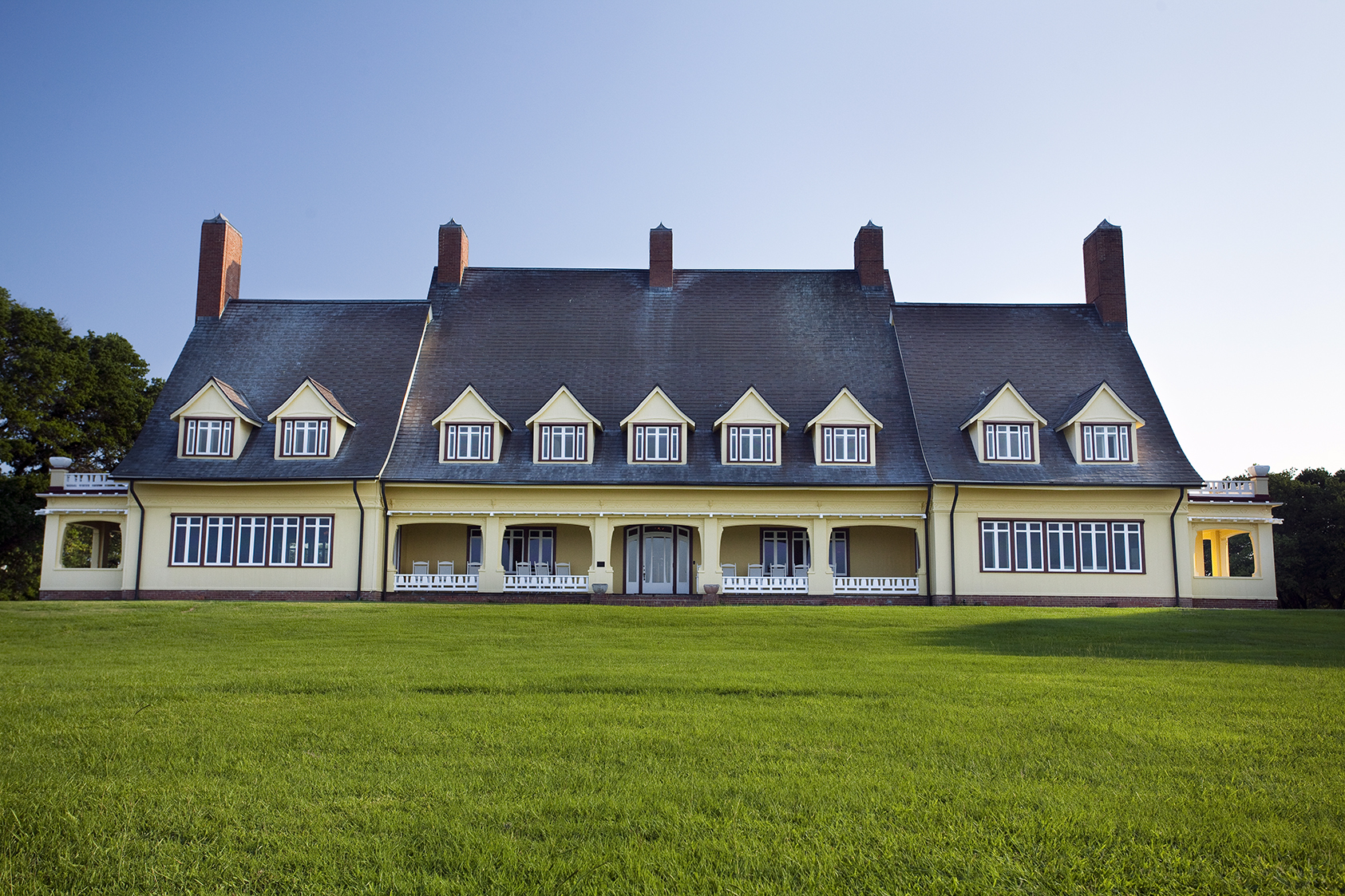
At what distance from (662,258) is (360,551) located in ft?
54.5

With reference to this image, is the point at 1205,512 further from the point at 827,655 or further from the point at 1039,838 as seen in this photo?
the point at 1039,838

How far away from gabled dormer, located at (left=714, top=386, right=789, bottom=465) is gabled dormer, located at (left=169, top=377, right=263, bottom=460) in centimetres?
1658

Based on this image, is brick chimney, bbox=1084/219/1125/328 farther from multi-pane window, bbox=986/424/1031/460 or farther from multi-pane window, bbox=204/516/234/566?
multi-pane window, bbox=204/516/234/566

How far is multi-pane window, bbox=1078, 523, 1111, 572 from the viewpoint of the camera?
104 ft

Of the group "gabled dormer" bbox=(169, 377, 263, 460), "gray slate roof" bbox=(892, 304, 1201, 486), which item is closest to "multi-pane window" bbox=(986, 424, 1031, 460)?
"gray slate roof" bbox=(892, 304, 1201, 486)

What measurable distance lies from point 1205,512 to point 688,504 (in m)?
18.2

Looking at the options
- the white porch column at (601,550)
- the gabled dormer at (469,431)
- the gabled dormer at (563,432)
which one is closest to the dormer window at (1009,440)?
the white porch column at (601,550)

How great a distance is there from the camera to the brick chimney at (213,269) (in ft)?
120

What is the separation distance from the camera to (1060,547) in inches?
1246

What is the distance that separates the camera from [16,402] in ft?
134

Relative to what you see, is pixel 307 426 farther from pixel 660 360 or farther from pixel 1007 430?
pixel 1007 430

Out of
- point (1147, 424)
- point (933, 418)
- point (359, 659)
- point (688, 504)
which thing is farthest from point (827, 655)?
point (1147, 424)

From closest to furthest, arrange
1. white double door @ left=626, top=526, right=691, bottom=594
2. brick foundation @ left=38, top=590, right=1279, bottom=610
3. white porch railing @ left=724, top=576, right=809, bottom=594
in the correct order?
brick foundation @ left=38, top=590, right=1279, bottom=610 < white porch railing @ left=724, top=576, right=809, bottom=594 < white double door @ left=626, top=526, right=691, bottom=594

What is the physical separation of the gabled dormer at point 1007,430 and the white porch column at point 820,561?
5839mm
